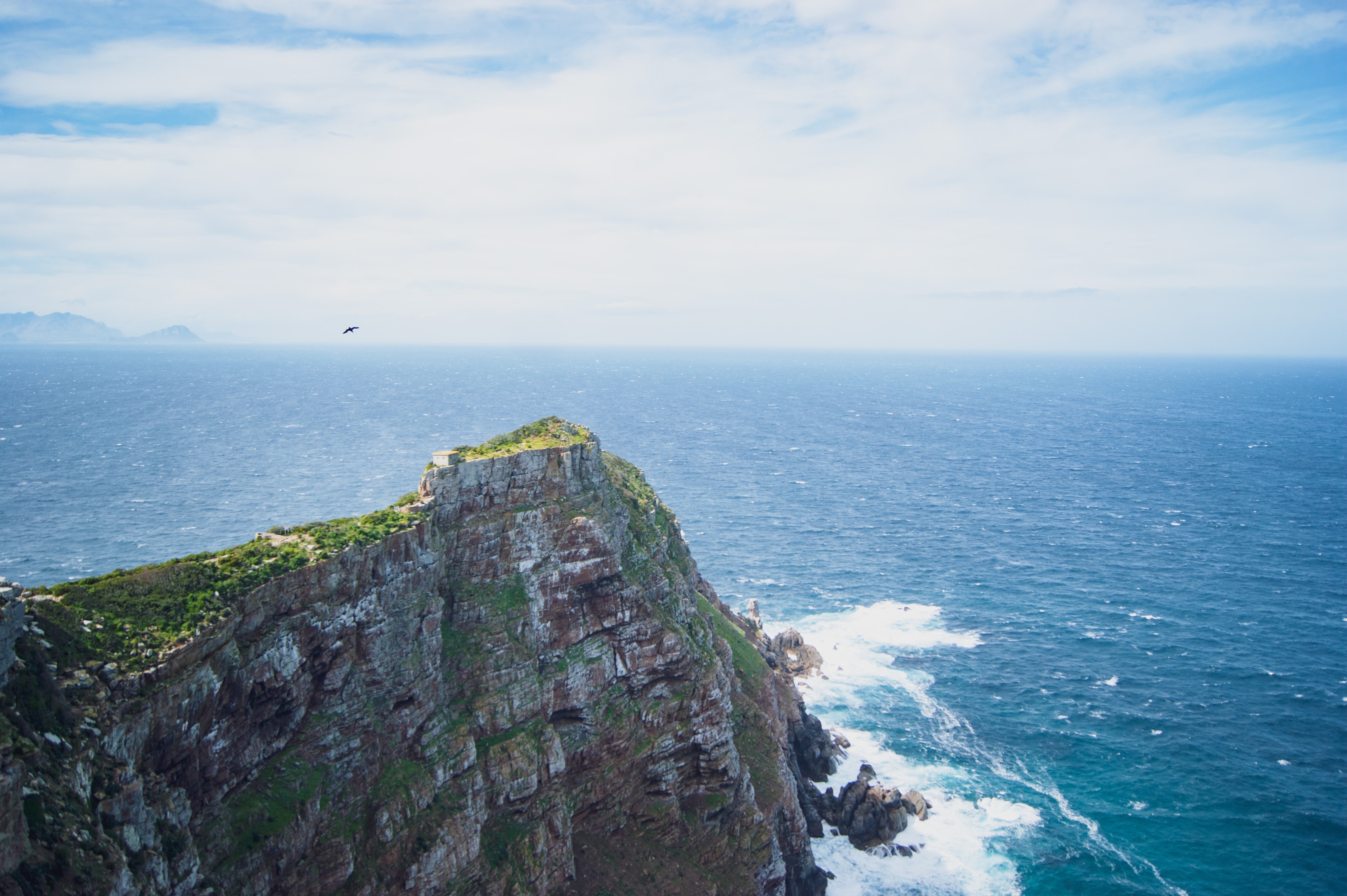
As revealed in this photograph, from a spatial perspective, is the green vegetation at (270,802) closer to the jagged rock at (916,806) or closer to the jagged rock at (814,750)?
the jagged rock at (814,750)

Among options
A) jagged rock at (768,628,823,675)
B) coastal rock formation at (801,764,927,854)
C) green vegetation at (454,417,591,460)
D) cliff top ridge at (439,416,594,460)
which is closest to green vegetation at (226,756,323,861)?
cliff top ridge at (439,416,594,460)

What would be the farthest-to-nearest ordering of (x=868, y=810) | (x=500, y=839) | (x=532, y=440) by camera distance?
(x=868, y=810), (x=532, y=440), (x=500, y=839)

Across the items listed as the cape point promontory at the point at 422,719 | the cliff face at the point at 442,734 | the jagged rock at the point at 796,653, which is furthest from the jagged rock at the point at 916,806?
the jagged rock at the point at 796,653

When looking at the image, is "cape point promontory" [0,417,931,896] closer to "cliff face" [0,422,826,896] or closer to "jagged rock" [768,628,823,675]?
"cliff face" [0,422,826,896]

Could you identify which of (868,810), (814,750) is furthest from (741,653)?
(868,810)

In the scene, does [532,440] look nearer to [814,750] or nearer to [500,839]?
[500,839]

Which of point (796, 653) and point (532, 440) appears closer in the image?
point (532, 440)

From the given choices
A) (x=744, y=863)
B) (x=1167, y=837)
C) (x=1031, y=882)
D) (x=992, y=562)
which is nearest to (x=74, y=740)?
(x=744, y=863)
